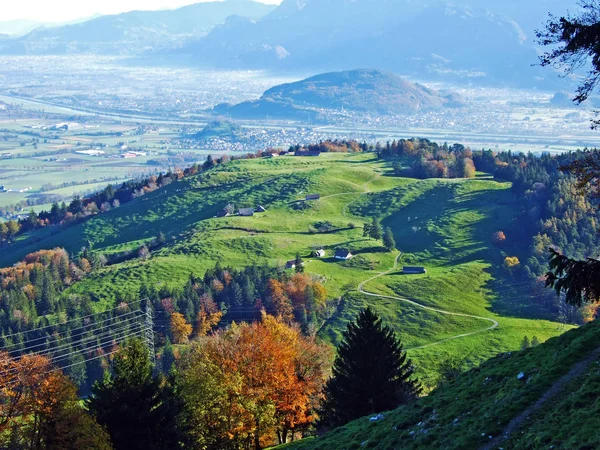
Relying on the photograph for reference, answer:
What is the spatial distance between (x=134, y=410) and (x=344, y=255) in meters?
87.0

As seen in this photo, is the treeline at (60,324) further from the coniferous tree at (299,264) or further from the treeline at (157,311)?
the coniferous tree at (299,264)

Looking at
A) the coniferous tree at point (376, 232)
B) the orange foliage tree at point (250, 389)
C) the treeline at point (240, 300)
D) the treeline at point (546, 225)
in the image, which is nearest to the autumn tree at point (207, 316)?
the treeline at point (240, 300)

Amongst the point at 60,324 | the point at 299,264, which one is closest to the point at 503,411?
the point at 60,324

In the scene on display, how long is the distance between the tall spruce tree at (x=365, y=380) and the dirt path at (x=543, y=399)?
17754 millimetres

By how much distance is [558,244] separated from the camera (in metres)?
135

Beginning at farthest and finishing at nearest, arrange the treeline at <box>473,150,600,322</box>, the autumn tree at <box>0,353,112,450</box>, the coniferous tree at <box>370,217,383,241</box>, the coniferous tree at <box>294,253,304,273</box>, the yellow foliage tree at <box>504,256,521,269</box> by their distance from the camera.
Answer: the coniferous tree at <box>370,217,383,241</box>, the yellow foliage tree at <box>504,256,521,269</box>, the treeline at <box>473,150,600,322</box>, the coniferous tree at <box>294,253,304,273</box>, the autumn tree at <box>0,353,112,450</box>

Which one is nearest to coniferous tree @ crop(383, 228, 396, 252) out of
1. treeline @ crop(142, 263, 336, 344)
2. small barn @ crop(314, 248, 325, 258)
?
small barn @ crop(314, 248, 325, 258)

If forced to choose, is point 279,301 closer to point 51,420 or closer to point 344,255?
point 344,255

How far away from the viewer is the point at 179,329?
106m

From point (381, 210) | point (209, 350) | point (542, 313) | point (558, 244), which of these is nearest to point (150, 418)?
point (209, 350)

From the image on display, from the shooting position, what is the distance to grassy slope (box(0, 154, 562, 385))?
340 ft

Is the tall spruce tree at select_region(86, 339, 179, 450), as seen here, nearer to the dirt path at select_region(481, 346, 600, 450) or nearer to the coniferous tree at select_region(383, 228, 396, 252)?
the dirt path at select_region(481, 346, 600, 450)

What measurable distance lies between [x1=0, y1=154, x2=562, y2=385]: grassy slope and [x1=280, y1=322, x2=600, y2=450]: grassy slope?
146 ft

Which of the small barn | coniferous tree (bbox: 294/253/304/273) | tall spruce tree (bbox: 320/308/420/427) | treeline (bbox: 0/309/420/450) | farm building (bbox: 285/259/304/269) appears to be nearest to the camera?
treeline (bbox: 0/309/420/450)
